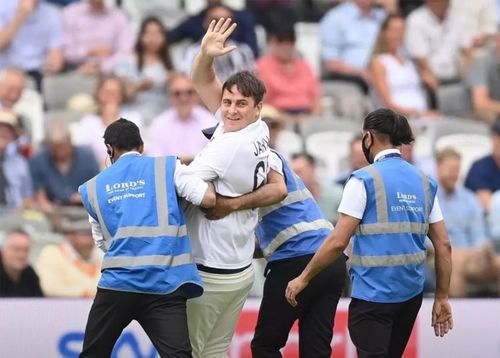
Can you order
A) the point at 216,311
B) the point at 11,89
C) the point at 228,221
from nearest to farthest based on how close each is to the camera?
the point at 228,221, the point at 216,311, the point at 11,89

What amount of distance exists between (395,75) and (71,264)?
14.4 ft

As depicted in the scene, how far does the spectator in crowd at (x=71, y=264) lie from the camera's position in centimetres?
958

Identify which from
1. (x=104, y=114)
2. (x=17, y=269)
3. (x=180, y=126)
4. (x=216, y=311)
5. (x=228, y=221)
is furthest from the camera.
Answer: (x=104, y=114)

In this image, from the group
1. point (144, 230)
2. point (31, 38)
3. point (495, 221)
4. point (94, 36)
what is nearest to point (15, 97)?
point (31, 38)

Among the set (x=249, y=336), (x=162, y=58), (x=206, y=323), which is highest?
(x=162, y=58)

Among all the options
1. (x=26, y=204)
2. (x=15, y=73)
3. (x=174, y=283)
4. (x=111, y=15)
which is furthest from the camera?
(x=111, y=15)

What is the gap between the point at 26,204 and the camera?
10.7 meters

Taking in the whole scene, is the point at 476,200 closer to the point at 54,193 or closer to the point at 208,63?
the point at 54,193

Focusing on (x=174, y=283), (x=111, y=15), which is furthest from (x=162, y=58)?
(x=174, y=283)

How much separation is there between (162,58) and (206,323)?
5.96 meters

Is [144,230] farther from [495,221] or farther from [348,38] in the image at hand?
[348,38]

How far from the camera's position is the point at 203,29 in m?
12.5

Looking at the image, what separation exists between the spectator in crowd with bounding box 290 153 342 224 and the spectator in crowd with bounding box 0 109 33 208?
2.29 m

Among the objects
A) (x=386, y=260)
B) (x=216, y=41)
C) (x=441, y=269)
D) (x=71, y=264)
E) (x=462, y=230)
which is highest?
(x=216, y=41)
